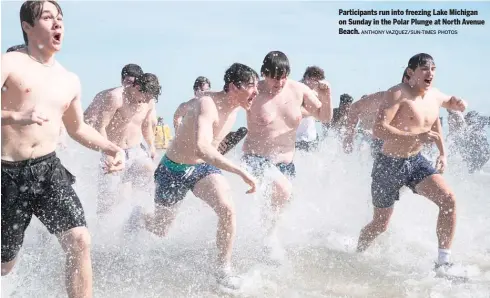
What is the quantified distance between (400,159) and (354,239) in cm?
145

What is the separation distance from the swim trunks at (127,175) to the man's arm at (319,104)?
1.92 m

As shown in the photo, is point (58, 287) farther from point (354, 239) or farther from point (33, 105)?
point (354, 239)

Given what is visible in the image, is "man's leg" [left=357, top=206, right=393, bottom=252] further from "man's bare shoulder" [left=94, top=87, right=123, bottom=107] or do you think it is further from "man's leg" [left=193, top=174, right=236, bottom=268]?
"man's bare shoulder" [left=94, top=87, right=123, bottom=107]

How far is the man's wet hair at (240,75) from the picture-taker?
487cm

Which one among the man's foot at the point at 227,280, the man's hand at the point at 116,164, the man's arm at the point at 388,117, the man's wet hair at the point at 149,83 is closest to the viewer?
the man's hand at the point at 116,164

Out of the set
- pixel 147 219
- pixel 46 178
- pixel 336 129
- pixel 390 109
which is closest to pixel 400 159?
pixel 390 109

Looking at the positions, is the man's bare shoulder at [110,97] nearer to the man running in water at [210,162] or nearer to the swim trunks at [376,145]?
the man running in water at [210,162]

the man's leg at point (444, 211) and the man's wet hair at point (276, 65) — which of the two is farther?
the man's wet hair at point (276, 65)

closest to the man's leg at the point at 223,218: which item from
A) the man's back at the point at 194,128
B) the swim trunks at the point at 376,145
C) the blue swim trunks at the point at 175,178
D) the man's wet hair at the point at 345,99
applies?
the blue swim trunks at the point at 175,178

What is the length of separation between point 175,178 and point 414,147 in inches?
86.5

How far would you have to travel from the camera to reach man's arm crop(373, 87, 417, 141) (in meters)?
5.41

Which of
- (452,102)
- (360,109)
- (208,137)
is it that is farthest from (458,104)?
(208,137)

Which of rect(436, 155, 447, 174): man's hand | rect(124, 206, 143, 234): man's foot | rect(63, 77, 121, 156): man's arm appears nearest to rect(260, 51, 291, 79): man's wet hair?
rect(436, 155, 447, 174): man's hand

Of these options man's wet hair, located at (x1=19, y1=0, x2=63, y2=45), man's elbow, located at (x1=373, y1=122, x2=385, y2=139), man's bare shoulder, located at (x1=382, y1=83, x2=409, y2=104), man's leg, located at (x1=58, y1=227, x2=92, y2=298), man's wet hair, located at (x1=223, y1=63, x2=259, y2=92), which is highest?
man's wet hair, located at (x1=19, y1=0, x2=63, y2=45)
